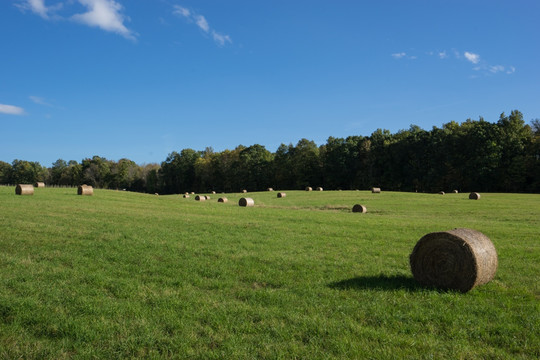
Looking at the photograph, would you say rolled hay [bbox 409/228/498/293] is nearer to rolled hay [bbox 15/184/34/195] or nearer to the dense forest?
rolled hay [bbox 15/184/34/195]

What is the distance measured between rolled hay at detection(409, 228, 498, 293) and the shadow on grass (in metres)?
0.36

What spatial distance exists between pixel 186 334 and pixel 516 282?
890 cm

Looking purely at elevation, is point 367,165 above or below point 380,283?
above

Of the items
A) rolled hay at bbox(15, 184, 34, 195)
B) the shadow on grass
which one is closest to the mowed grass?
the shadow on grass

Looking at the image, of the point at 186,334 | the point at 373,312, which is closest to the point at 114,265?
the point at 186,334

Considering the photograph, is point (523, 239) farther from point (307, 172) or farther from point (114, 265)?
point (307, 172)

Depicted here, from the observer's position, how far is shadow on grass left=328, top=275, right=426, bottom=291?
9456mm

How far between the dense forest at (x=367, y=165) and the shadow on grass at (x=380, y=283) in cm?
8203

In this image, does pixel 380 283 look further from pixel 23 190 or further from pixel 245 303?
pixel 23 190

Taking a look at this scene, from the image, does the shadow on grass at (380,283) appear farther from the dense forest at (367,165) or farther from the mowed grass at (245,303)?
the dense forest at (367,165)

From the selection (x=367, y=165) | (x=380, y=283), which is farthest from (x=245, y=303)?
(x=367, y=165)

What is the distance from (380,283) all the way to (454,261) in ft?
6.49

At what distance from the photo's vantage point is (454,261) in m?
9.41

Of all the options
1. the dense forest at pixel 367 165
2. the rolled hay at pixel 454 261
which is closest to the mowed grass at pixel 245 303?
the rolled hay at pixel 454 261
